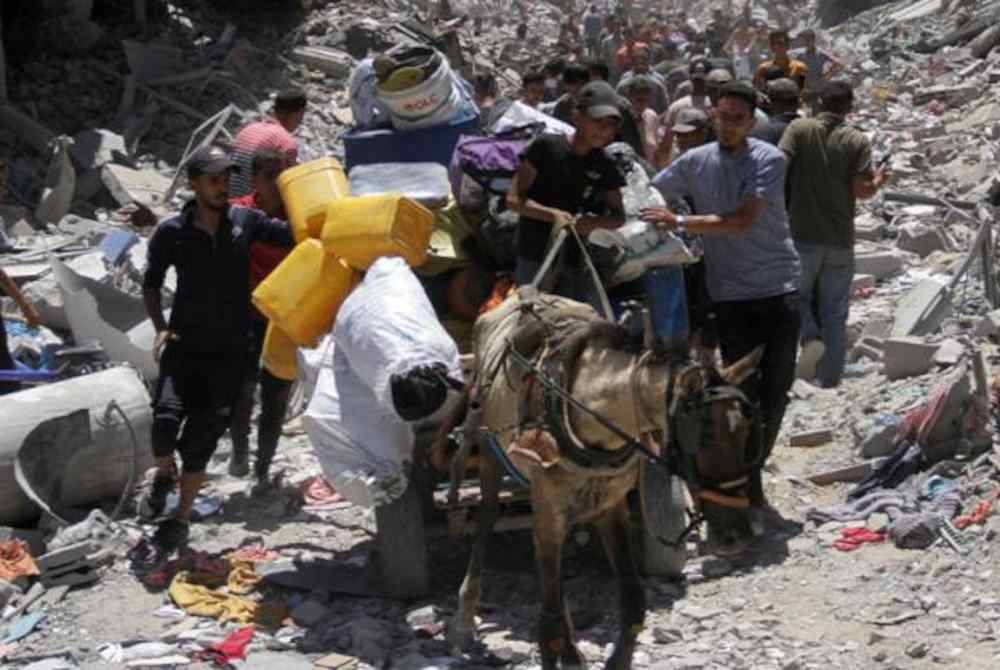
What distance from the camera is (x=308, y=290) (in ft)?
21.8

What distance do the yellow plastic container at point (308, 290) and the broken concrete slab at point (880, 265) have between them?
21.1ft

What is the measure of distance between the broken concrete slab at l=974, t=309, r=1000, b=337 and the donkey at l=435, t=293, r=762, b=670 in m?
3.89

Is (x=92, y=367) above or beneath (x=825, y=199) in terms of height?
beneath

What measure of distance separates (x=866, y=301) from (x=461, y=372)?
6178 millimetres

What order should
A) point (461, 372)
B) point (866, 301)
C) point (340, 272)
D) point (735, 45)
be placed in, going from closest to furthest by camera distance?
point (461, 372), point (340, 272), point (866, 301), point (735, 45)

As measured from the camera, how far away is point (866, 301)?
1155 centimetres

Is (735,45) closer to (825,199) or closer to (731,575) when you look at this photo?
(825,199)

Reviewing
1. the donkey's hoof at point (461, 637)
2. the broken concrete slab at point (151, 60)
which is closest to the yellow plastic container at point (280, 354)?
the donkey's hoof at point (461, 637)

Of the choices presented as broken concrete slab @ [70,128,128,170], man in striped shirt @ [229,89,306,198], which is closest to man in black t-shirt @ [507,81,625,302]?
man in striped shirt @ [229,89,306,198]

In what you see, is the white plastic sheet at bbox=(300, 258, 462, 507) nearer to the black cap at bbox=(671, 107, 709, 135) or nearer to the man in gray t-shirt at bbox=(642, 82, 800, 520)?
the man in gray t-shirt at bbox=(642, 82, 800, 520)

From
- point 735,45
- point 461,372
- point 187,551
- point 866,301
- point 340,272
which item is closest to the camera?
point 461,372

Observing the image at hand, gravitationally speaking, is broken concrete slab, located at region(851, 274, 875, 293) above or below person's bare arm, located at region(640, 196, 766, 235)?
below

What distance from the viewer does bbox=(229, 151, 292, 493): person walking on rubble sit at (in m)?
7.63

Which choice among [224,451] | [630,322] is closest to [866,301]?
[224,451]
